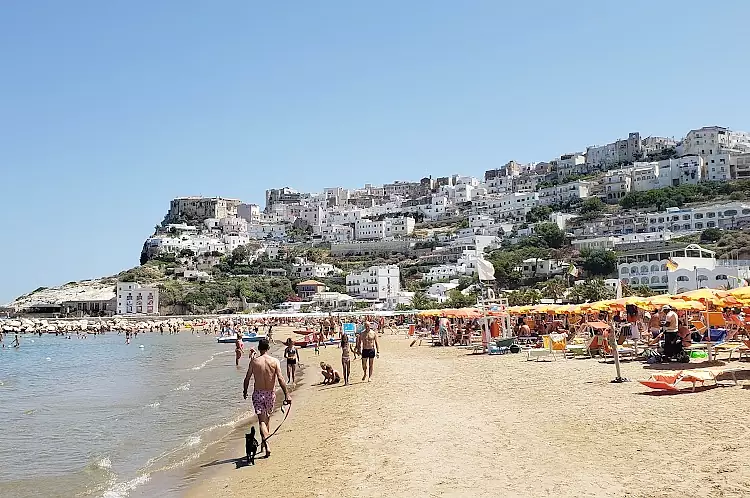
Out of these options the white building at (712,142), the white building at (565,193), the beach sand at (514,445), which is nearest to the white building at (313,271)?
the white building at (565,193)

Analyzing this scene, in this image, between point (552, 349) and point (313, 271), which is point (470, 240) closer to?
point (313, 271)

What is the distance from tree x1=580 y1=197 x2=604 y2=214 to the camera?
332 feet

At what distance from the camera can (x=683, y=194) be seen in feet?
309

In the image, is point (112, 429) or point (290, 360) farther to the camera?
point (290, 360)

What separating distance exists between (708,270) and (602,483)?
46080mm

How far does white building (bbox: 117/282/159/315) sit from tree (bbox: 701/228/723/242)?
235ft

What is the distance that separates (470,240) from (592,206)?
19.4m

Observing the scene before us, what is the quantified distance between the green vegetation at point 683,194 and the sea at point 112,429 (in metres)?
84.3

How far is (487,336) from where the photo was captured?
2108cm

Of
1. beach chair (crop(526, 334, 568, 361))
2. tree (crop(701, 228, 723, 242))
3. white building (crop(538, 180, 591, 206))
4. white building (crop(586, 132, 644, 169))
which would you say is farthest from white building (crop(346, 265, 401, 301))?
beach chair (crop(526, 334, 568, 361))

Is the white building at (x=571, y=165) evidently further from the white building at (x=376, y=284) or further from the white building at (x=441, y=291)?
the white building at (x=441, y=291)

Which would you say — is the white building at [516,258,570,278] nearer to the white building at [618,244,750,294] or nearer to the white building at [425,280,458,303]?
the white building at [618,244,750,294]

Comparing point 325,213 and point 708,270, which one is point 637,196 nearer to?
point 708,270

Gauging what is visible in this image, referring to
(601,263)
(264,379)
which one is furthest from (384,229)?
(264,379)
